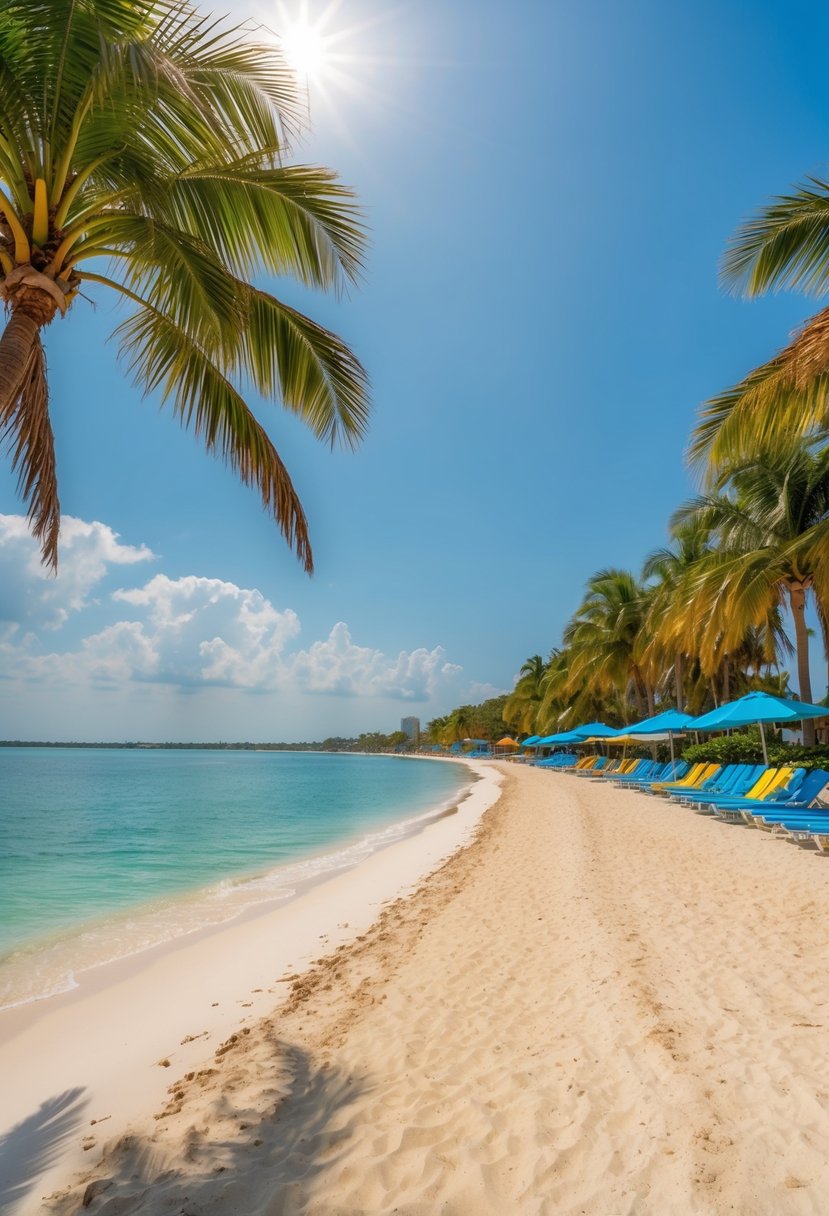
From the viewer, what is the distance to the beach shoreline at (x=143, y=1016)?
3.18m

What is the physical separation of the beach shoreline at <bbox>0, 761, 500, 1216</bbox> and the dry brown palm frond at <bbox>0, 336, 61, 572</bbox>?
3.45 meters

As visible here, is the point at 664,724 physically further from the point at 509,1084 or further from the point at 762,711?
the point at 509,1084

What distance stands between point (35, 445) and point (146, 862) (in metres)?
11.2

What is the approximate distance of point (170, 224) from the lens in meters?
4.15

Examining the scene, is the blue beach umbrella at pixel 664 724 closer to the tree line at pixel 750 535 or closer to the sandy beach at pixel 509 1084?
the tree line at pixel 750 535

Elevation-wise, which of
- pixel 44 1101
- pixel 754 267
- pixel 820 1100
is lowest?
pixel 44 1101

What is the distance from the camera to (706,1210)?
211cm

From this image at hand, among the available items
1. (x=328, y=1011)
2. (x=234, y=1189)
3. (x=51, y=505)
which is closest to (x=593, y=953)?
(x=328, y=1011)

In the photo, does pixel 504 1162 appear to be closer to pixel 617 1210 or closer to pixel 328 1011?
pixel 617 1210

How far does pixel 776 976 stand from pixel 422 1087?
2612 mm

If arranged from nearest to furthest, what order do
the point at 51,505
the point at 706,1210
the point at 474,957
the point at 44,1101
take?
the point at 706,1210 < the point at 44,1101 < the point at 51,505 < the point at 474,957

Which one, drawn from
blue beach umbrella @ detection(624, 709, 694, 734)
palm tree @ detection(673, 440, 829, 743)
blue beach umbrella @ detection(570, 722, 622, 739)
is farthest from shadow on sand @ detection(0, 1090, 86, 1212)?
blue beach umbrella @ detection(570, 722, 622, 739)

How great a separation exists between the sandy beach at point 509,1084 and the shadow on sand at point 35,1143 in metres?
0.03

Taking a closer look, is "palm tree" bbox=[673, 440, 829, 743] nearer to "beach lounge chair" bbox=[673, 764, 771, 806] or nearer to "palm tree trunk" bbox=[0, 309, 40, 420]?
"beach lounge chair" bbox=[673, 764, 771, 806]
